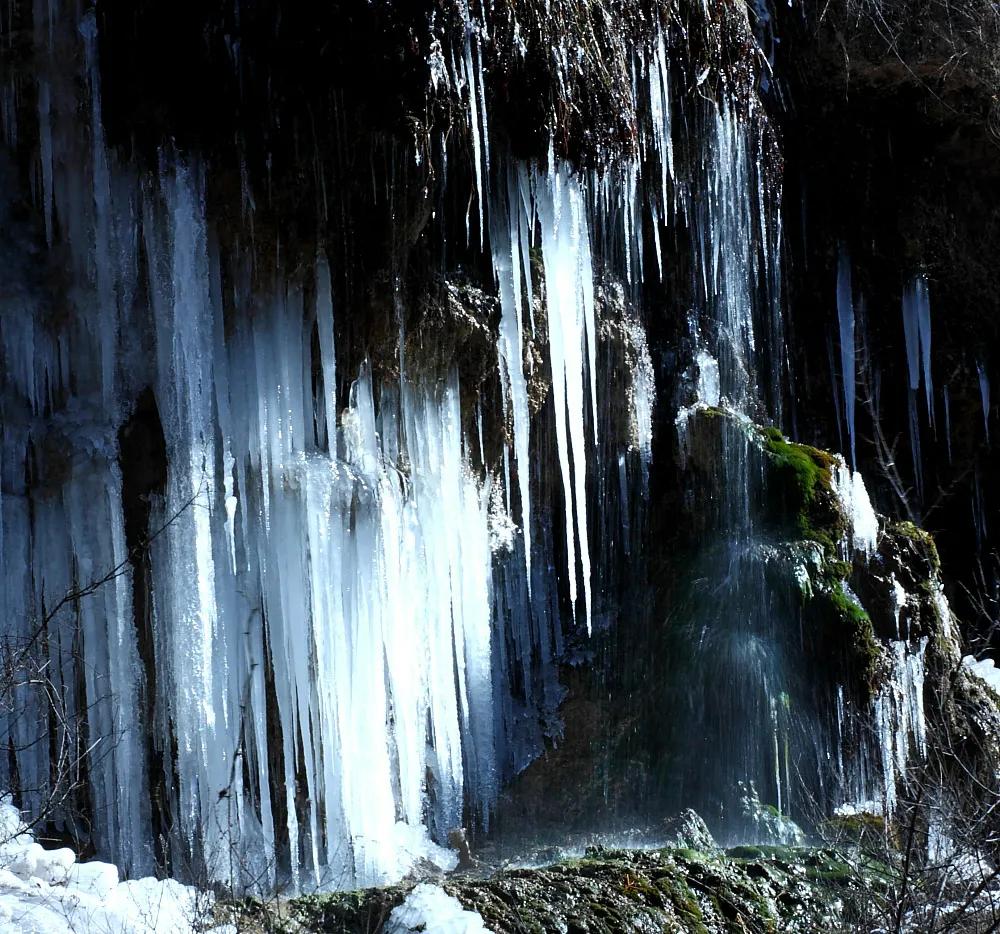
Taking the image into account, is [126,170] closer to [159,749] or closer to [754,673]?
[159,749]

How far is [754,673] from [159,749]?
14.2 ft

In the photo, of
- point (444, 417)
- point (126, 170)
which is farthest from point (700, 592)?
point (126, 170)

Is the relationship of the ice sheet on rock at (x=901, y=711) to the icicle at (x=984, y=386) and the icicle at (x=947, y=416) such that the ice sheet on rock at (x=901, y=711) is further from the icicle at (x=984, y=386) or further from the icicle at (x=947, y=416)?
the icicle at (x=984, y=386)

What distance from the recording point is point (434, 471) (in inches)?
365

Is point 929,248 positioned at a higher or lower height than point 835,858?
higher

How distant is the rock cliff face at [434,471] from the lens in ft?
25.8

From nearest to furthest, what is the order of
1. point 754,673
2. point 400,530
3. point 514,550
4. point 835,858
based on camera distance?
point 835,858
point 400,530
point 754,673
point 514,550

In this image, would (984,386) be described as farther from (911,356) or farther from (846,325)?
(846,325)

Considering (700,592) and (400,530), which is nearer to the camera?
(400,530)

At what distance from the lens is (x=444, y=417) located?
925 centimetres

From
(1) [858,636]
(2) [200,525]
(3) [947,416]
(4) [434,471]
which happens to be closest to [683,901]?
(2) [200,525]

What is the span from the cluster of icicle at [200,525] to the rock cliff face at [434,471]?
0.02m

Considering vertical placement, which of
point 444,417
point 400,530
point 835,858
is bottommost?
point 835,858

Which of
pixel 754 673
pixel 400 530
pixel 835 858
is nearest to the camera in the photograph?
pixel 835 858
